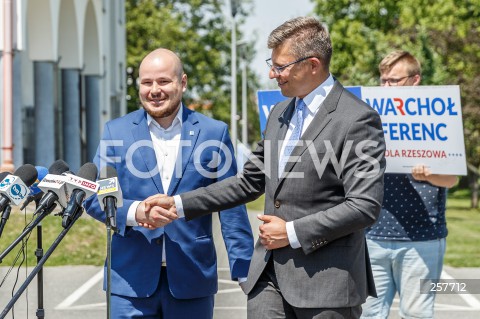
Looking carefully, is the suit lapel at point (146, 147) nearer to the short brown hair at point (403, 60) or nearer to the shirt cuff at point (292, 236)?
the shirt cuff at point (292, 236)

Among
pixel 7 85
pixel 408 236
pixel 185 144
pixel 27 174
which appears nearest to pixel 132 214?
pixel 185 144

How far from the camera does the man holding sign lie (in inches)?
238

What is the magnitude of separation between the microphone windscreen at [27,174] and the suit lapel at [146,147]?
0.68 meters

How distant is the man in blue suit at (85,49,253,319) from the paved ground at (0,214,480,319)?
167 inches

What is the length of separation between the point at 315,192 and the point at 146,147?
1.15 m

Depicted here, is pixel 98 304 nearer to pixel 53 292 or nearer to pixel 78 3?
pixel 53 292

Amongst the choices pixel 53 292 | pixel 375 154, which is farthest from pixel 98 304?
pixel 375 154

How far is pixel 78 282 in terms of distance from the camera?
1204 centimetres

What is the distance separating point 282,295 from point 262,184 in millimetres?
684

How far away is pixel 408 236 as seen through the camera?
605 cm

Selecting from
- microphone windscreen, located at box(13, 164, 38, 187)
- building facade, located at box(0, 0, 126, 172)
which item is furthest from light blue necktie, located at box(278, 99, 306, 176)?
building facade, located at box(0, 0, 126, 172)

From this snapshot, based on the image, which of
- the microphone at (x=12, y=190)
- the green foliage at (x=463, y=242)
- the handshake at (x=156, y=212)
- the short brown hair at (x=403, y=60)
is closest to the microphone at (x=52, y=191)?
the microphone at (x=12, y=190)

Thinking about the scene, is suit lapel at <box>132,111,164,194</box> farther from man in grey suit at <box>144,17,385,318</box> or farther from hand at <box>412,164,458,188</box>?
hand at <box>412,164,458,188</box>

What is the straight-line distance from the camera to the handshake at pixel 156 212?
484 cm
